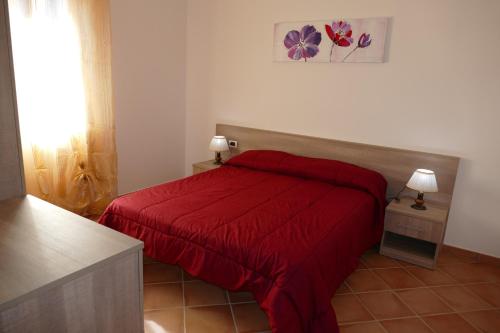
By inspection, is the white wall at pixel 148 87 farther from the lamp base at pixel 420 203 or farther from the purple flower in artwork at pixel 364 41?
the lamp base at pixel 420 203

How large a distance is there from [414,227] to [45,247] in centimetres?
254

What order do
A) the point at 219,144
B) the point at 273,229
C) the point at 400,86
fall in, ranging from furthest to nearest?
the point at 219,144 → the point at 400,86 → the point at 273,229

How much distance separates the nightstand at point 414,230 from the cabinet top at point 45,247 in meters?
2.26

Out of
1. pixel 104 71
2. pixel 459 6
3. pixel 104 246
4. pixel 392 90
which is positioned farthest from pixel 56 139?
pixel 459 6

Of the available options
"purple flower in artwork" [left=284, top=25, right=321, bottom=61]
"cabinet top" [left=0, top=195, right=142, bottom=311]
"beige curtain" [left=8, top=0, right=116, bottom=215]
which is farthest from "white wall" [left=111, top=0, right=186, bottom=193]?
"cabinet top" [left=0, top=195, right=142, bottom=311]

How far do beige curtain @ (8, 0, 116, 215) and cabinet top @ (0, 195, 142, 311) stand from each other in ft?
5.93

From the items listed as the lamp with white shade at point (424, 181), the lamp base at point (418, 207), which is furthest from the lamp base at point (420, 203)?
the lamp with white shade at point (424, 181)

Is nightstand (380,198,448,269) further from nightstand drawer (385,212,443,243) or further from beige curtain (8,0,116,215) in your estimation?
beige curtain (8,0,116,215)

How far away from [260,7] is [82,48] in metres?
1.78

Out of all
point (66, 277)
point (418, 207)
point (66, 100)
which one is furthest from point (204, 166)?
point (66, 277)

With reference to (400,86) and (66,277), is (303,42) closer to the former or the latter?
(400,86)

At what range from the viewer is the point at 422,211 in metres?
2.71

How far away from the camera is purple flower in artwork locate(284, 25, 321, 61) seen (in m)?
3.26

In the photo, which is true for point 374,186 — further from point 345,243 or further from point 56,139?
point 56,139
